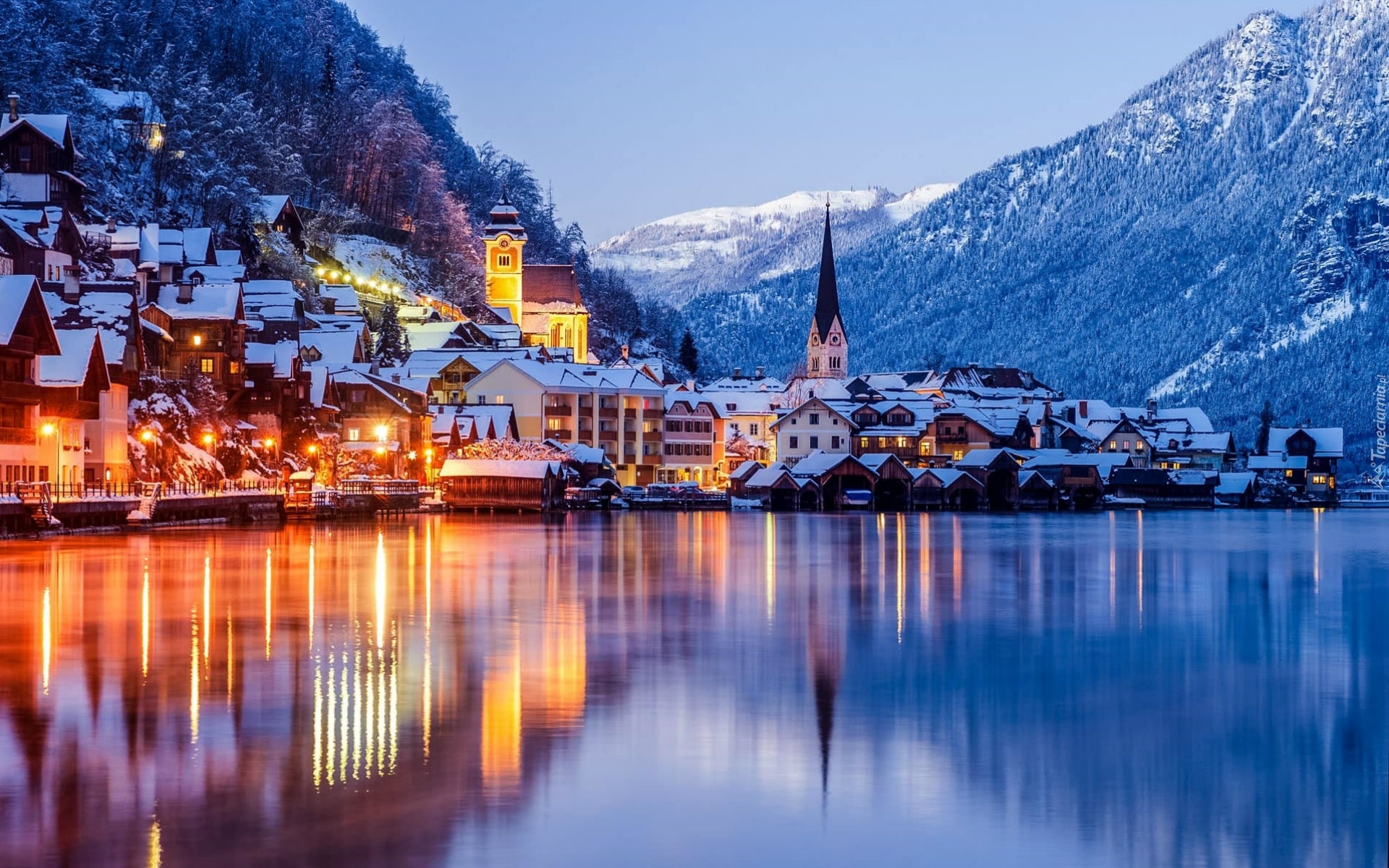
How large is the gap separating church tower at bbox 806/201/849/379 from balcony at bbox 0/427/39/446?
124 m

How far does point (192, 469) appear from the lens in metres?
71.4

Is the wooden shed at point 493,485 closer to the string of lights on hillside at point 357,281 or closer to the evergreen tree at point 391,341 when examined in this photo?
the evergreen tree at point 391,341

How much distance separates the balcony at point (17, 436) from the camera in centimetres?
5419

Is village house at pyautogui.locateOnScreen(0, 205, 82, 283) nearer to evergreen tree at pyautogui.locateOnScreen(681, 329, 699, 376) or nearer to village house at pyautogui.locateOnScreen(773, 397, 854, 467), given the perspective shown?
village house at pyautogui.locateOnScreen(773, 397, 854, 467)

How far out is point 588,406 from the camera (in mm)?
115500

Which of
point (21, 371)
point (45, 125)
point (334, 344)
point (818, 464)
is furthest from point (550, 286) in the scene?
point (21, 371)

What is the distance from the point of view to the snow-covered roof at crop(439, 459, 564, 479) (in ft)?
303

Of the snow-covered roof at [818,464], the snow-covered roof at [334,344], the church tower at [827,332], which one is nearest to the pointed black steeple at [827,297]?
the church tower at [827,332]

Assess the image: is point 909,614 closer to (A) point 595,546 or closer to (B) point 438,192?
(A) point 595,546

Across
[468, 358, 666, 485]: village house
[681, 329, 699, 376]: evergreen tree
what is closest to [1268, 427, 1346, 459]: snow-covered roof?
[681, 329, 699, 376]: evergreen tree

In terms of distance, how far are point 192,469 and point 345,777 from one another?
58.0 metres

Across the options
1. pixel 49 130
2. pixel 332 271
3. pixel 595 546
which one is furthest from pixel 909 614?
pixel 332 271

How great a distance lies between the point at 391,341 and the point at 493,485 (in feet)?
85.5

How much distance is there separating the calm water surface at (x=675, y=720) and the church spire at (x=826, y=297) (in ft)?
442
